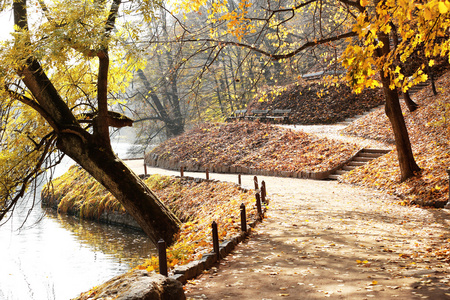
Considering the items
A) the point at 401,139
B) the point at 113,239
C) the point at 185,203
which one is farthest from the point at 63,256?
the point at 401,139

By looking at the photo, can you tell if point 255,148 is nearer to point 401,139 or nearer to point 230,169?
point 230,169

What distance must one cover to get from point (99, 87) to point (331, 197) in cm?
732

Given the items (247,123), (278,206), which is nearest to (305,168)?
(278,206)

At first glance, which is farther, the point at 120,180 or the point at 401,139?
the point at 401,139

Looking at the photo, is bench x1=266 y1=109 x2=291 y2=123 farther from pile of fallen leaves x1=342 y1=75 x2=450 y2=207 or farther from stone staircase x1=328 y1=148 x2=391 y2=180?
stone staircase x1=328 y1=148 x2=391 y2=180

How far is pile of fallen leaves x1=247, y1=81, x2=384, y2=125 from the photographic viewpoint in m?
26.0

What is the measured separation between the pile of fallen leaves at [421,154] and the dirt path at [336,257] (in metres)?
0.92

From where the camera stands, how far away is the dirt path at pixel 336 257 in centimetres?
519

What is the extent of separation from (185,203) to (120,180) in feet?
24.1

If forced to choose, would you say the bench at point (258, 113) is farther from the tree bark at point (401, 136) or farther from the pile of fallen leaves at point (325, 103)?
the tree bark at point (401, 136)

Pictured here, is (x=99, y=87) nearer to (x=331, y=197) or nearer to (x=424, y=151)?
(x=331, y=197)

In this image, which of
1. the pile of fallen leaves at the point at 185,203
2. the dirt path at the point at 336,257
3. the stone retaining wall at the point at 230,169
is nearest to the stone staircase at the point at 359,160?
the stone retaining wall at the point at 230,169

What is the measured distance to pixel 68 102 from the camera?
34.7 feet

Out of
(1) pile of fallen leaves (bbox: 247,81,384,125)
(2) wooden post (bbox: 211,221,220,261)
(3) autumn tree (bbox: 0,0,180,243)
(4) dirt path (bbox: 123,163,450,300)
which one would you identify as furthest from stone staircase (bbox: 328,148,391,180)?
(2) wooden post (bbox: 211,221,220,261)
